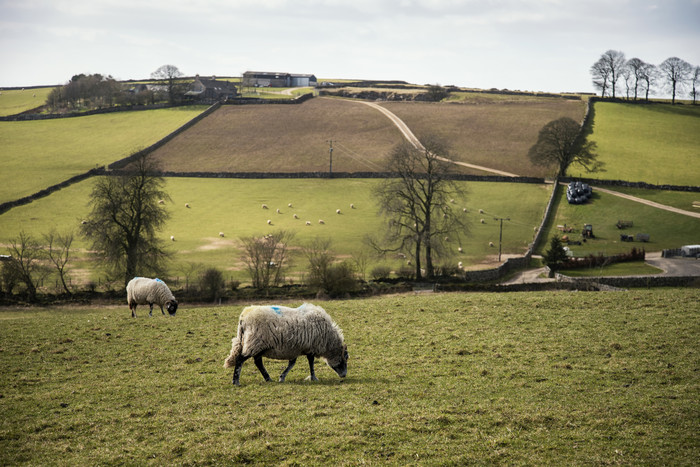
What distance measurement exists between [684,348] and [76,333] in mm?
22608

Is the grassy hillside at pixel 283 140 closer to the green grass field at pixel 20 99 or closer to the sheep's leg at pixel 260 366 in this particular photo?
the green grass field at pixel 20 99

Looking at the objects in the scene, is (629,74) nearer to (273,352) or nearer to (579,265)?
(579,265)

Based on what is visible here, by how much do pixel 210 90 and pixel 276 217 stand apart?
284 ft

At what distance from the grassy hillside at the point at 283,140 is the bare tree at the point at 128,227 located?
41.7m

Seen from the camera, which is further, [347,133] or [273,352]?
[347,133]

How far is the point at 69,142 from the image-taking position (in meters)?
105

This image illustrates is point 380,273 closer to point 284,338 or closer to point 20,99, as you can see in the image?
point 284,338

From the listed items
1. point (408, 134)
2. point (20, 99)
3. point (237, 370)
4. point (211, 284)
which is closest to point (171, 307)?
point (211, 284)

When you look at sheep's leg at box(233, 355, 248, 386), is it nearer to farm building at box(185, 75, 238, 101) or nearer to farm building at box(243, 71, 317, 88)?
farm building at box(185, 75, 238, 101)

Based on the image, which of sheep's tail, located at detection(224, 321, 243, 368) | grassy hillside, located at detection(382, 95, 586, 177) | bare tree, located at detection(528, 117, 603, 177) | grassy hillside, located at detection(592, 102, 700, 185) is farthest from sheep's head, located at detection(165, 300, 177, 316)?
grassy hillside, located at detection(592, 102, 700, 185)

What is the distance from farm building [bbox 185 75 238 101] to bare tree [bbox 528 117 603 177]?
79826 millimetres

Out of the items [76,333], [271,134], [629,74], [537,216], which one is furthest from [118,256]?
[629,74]

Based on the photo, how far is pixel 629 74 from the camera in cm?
13412

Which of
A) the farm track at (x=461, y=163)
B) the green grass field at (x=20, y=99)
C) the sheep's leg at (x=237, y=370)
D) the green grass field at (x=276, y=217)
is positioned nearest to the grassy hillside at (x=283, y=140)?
the farm track at (x=461, y=163)
